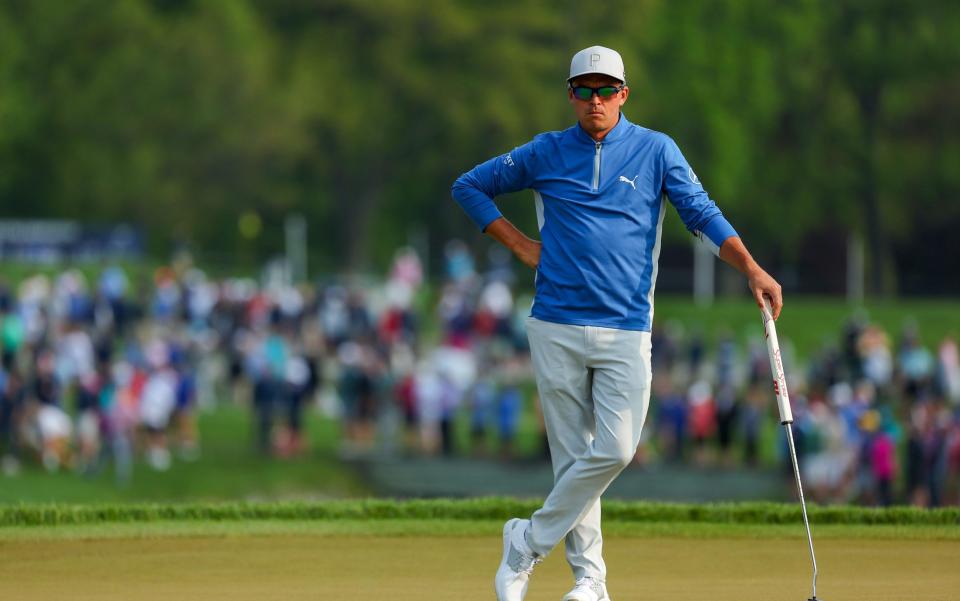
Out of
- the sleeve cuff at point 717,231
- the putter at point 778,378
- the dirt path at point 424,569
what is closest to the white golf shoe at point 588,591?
the dirt path at point 424,569

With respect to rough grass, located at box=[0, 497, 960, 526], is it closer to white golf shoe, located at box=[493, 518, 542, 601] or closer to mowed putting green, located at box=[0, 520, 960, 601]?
mowed putting green, located at box=[0, 520, 960, 601]

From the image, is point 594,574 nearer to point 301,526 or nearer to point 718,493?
point 301,526

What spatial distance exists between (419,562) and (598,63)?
2.67 metres

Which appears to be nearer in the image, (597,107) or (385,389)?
(597,107)

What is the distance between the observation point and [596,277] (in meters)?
6.98

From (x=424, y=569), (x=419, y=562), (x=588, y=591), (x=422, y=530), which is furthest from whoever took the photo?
(x=422, y=530)

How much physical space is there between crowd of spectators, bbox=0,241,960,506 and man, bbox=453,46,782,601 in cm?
1321

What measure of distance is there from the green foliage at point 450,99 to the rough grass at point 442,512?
41887mm

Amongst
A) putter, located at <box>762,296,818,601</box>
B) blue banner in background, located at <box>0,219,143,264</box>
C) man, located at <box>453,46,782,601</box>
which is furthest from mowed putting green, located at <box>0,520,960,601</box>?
blue banner in background, located at <box>0,219,143,264</box>

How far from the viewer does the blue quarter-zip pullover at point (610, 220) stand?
6988 millimetres

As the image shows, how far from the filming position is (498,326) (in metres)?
32.2

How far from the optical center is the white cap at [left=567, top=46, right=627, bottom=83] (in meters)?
6.95

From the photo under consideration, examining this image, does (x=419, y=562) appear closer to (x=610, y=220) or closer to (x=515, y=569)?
(x=515, y=569)

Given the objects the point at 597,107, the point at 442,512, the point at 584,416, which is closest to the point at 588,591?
the point at 584,416
